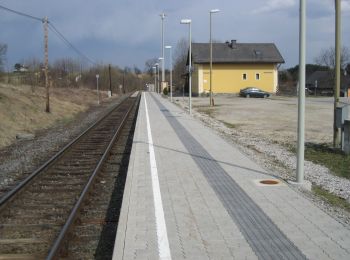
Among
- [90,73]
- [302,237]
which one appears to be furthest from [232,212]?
[90,73]

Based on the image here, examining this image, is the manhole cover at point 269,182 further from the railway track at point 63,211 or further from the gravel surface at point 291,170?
the railway track at point 63,211

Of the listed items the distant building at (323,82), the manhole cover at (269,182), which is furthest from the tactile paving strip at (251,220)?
the distant building at (323,82)

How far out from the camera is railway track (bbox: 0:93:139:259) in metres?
6.50

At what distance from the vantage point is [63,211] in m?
8.51

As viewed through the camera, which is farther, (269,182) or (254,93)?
(254,93)

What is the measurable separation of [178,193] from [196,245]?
113 inches

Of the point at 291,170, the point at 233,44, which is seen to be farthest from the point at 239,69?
the point at 291,170

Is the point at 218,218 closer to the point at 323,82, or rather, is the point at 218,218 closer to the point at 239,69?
the point at 239,69

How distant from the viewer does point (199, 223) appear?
21.8 ft

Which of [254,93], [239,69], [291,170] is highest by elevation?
[239,69]

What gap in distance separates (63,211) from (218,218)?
296 centimetres

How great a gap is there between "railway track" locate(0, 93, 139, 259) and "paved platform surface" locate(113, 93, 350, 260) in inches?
19.5

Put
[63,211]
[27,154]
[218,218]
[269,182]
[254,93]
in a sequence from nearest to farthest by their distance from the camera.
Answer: [218,218] → [63,211] → [269,182] → [27,154] → [254,93]

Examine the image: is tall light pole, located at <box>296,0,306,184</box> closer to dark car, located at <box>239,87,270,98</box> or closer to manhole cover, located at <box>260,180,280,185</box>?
manhole cover, located at <box>260,180,280,185</box>
